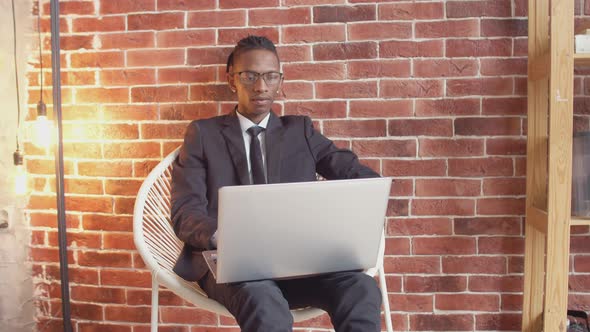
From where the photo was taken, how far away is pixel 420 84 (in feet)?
6.61

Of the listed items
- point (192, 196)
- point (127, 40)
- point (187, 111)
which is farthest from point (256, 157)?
point (127, 40)

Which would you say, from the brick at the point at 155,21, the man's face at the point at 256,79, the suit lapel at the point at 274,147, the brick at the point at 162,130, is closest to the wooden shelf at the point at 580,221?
the suit lapel at the point at 274,147

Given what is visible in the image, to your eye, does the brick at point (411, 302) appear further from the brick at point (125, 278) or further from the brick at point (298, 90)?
the brick at point (125, 278)

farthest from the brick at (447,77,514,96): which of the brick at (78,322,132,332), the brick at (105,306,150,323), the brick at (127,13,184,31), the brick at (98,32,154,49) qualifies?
the brick at (78,322,132,332)

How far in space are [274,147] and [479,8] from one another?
0.93 m

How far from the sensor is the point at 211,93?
2092 mm

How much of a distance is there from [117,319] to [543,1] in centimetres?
204

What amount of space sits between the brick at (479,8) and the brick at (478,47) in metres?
0.09

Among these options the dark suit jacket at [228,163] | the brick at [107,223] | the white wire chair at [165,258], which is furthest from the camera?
the brick at [107,223]

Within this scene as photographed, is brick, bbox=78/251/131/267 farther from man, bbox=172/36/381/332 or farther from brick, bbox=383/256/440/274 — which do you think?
brick, bbox=383/256/440/274

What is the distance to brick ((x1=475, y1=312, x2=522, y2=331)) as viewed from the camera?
204 cm

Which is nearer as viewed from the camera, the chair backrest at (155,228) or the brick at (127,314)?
the chair backrest at (155,228)

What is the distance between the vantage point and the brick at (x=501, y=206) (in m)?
2.01

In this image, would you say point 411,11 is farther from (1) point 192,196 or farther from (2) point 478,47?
(1) point 192,196
